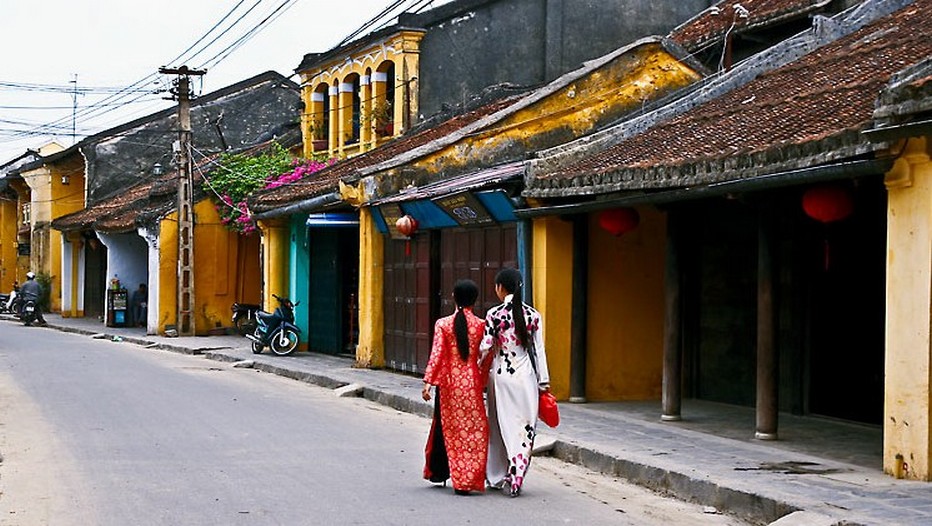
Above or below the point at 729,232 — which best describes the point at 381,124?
above

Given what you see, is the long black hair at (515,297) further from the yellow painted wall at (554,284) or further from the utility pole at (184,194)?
the utility pole at (184,194)

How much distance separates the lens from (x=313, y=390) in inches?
752

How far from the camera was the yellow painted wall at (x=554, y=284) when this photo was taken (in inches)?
618

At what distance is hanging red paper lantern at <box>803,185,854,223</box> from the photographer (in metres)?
11.1

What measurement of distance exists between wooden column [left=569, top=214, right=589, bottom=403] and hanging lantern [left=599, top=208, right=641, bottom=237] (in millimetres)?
977

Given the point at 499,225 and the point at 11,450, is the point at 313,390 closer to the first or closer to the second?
the point at 499,225

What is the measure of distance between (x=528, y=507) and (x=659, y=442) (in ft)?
10.9

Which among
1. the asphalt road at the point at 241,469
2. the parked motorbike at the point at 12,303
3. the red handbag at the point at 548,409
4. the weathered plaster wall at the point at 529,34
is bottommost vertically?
the asphalt road at the point at 241,469

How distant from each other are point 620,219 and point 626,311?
6.65ft

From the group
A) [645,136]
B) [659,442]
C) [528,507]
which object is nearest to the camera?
[528,507]

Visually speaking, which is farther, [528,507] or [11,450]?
[11,450]

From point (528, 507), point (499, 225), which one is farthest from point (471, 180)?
point (528, 507)

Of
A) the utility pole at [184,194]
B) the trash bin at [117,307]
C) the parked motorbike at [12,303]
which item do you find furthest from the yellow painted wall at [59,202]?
the utility pole at [184,194]

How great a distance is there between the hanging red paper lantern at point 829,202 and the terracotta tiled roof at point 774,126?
0.53 metres
